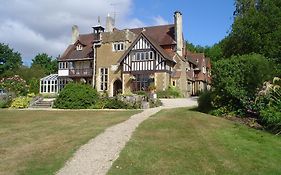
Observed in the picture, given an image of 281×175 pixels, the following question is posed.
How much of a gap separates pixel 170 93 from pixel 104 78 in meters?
10.6

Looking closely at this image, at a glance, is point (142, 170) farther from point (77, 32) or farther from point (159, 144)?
point (77, 32)

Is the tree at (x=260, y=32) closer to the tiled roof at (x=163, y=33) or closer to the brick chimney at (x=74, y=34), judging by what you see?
the tiled roof at (x=163, y=33)

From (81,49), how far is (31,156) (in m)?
39.7

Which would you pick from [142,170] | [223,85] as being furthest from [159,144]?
[223,85]

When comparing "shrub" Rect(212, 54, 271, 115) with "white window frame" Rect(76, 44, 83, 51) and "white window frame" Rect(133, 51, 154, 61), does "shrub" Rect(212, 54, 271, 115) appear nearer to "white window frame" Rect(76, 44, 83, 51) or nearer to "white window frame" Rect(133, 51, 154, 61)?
"white window frame" Rect(133, 51, 154, 61)

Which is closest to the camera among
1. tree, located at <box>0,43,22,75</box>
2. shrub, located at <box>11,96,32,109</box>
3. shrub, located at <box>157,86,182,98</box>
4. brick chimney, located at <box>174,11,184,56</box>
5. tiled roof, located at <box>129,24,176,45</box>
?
shrub, located at <box>11,96,32,109</box>

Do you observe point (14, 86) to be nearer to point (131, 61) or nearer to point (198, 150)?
point (131, 61)

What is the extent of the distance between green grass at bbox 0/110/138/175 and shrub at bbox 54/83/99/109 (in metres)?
7.66

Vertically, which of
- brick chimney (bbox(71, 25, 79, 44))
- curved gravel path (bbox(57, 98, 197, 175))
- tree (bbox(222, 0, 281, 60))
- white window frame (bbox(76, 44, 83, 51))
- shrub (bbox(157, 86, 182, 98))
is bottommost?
curved gravel path (bbox(57, 98, 197, 175))

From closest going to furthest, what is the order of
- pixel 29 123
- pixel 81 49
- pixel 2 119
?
→ pixel 29 123 < pixel 2 119 < pixel 81 49

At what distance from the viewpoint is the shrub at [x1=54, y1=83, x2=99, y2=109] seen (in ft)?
85.0

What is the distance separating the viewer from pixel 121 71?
42.6 meters

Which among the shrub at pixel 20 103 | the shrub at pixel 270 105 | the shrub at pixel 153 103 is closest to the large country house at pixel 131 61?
the shrub at pixel 153 103

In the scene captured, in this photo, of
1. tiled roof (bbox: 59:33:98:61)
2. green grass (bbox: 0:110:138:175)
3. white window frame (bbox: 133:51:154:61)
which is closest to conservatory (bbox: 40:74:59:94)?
tiled roof (bbox: 59:33:98:61)
